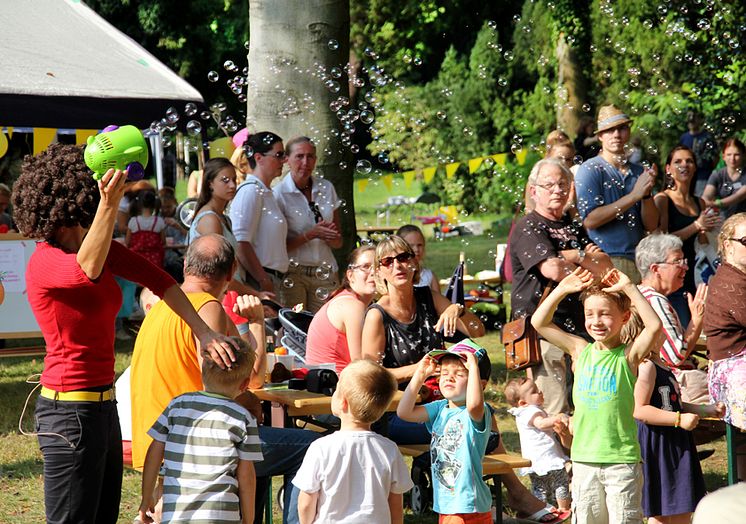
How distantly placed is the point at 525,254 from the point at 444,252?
53.7ft

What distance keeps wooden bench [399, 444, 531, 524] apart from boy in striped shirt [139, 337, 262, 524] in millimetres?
1325

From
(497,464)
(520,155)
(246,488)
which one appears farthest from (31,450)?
(520,155)

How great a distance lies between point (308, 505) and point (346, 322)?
1.70 meters

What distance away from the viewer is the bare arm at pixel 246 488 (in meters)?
3.96

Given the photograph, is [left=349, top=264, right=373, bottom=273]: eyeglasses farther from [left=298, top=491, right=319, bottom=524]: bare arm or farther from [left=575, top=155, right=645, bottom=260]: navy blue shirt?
[left=298, top=491, right=319, bottom=524]: bare arm

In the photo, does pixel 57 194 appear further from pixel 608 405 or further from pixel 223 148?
pixel 223 148

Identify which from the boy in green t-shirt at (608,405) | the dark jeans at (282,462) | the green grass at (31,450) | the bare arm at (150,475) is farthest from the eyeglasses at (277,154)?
the bare arm at (150,475)

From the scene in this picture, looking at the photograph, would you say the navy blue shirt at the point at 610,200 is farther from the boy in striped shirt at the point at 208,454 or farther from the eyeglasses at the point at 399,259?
the boy in striped shirt at the point at 208,454

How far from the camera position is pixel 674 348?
226 inches

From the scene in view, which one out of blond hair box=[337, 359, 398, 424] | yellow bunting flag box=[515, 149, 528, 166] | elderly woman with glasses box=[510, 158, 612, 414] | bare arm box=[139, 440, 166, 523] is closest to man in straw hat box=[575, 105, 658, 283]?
yellow bunting flag box=[515, 149, 528, 166]

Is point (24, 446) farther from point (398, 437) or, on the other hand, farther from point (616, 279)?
point (616, 279)

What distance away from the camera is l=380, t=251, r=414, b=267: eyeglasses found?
5324 mm

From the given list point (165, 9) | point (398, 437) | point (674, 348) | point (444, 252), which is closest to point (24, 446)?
point (398, 437)

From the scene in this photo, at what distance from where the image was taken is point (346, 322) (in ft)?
18.3
